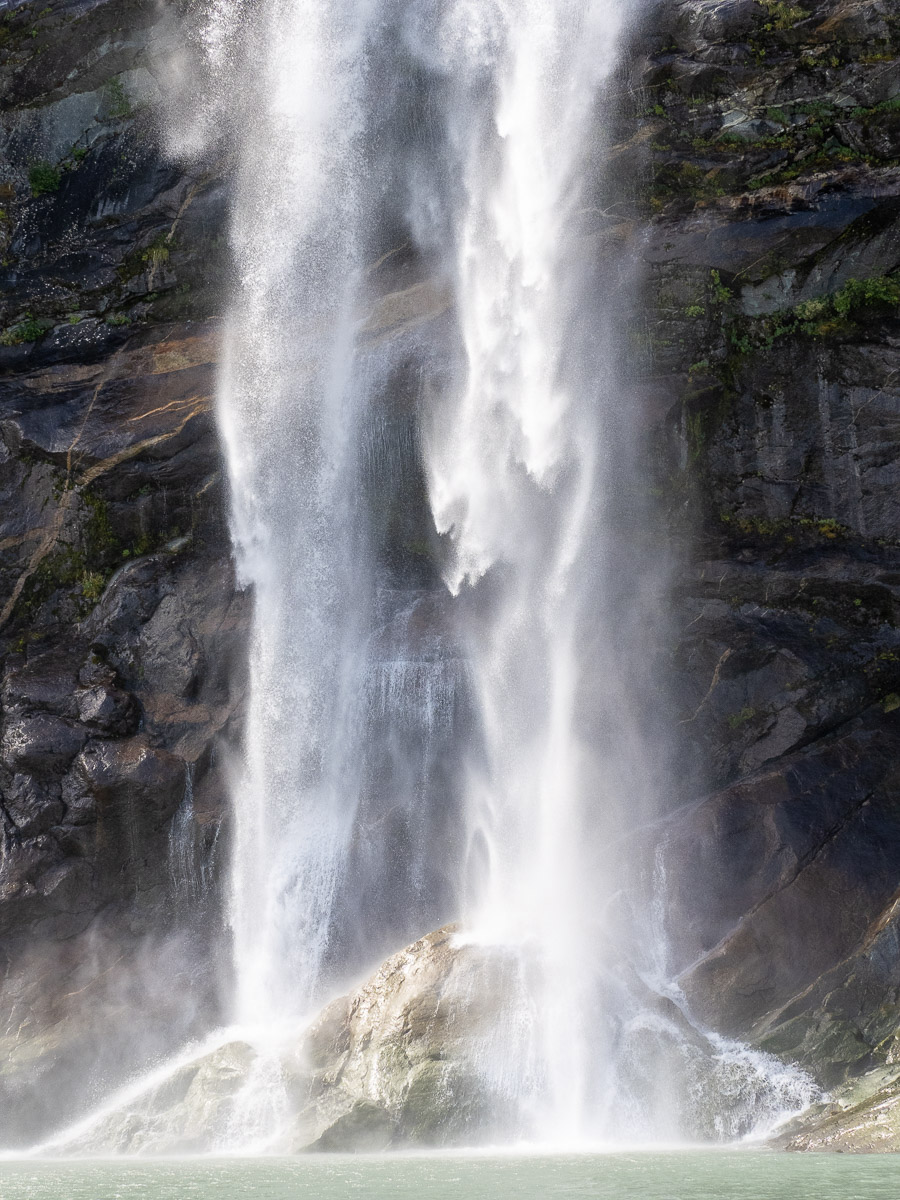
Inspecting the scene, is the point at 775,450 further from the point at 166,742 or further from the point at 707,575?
the point at 166,742

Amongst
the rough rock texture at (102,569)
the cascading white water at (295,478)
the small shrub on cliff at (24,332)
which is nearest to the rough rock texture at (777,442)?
the cascading white water at (295,478)

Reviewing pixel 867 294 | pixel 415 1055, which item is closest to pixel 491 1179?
pixel 415 1055

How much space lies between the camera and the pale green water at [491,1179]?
973 cm

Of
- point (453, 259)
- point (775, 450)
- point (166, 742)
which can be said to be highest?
point (453, 259)

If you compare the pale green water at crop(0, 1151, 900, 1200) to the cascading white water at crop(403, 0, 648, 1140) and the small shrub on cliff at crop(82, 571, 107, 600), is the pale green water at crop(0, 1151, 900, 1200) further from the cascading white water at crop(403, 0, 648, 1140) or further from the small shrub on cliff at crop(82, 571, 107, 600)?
the small shrub on cliff at crop(82, 571, 107, 600)

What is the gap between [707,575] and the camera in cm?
1977

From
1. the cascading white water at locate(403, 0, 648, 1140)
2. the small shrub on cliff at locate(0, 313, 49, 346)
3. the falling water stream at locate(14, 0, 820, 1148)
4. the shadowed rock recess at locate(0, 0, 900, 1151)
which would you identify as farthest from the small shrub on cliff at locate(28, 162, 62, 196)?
the cascading white water at locate(403, 0, 648, 1140)

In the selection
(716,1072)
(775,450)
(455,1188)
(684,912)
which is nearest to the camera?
(455,1188)

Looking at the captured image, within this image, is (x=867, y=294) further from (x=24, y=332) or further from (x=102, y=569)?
(x=24, y=332)

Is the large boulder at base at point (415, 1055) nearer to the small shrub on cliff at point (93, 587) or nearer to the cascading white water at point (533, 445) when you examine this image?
the cascading white water at point (533, 445)

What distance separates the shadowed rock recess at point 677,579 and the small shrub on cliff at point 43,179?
2.08 metres

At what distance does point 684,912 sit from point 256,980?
23.1 ft

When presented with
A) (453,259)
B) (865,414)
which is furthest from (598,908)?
(453,259)

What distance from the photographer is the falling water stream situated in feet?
62.8
